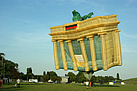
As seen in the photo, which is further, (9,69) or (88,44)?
(9,69)

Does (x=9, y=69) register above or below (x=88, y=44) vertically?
below

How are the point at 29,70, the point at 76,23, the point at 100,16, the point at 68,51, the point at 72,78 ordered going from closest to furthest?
the point at 100,16, the point at 76,23, the point at 68,51, the point at 72,78, the point at 29,70

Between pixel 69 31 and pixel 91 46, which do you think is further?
pixel 69 31

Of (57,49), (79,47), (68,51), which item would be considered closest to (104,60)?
(79,47)

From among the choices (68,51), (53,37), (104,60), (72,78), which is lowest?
(72,78)

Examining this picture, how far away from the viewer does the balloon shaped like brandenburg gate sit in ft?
120

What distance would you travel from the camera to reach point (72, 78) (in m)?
130

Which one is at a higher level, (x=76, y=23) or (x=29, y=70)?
(x=76, y=23)

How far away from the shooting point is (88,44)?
39.7 m

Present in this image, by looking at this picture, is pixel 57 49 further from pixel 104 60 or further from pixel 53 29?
pixel 104 60

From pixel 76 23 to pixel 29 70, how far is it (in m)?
107

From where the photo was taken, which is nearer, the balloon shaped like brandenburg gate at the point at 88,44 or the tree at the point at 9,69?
the balloon shaped like brandenburg gate at the point at 88,44

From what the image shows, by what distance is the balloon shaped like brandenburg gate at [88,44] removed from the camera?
3647 cm

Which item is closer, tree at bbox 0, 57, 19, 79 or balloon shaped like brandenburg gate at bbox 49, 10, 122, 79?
balloon shaped like brandenburg gate at bbox 49, 10, 122, 79
